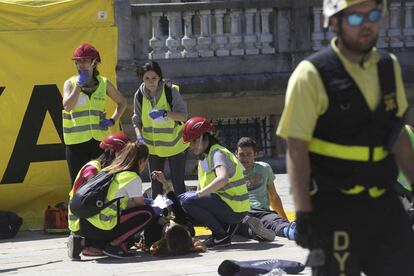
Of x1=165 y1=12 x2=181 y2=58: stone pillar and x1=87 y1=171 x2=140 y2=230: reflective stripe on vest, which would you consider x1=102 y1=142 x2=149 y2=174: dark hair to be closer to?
x1=87 y1=171 x2=140 y2=230: reflective stripe on vest

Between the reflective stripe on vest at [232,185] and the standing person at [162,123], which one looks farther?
the standing person at [162,123]

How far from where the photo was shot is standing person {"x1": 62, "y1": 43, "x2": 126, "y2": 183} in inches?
371

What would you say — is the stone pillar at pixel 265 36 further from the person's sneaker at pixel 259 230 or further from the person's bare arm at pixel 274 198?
the person's sneaker at pixel 259 230

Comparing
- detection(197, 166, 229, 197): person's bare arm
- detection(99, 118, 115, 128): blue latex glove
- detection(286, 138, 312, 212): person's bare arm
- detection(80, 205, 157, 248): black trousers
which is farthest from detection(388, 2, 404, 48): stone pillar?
detection(286, 138, 312, 212): person's bare arm

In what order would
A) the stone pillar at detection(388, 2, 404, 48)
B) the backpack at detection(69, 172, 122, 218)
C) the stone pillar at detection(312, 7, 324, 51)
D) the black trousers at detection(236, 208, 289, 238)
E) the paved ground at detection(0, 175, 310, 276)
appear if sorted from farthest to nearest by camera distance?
the stone pillar at detection(388, 2, 404, 48), the stone pillar at detection(312, 7, 324, 51), the black trousers at detection(236, 208, 289, 238), the backpack at detection(69, 172, 122, 218), the paved ground at detection(0, 175, 310, 276)

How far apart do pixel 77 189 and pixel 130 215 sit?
0.56 m

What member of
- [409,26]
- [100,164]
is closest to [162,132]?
[100,164]

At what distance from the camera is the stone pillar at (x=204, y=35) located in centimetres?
1467

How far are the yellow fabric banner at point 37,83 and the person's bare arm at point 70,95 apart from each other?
1.04 meters

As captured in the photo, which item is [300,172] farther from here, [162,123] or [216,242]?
[162,123]

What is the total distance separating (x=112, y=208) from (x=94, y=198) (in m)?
0.17

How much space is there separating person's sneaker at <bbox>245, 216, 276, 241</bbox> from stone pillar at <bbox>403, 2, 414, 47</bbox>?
7.35 m

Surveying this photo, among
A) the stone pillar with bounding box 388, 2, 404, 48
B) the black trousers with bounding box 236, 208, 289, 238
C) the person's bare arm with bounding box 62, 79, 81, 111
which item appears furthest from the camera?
the stone pillar with bounding box 388, 2, 404, 48

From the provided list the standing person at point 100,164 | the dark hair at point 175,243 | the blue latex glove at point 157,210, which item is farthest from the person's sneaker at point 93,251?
the blue latex glove at point 157,210
